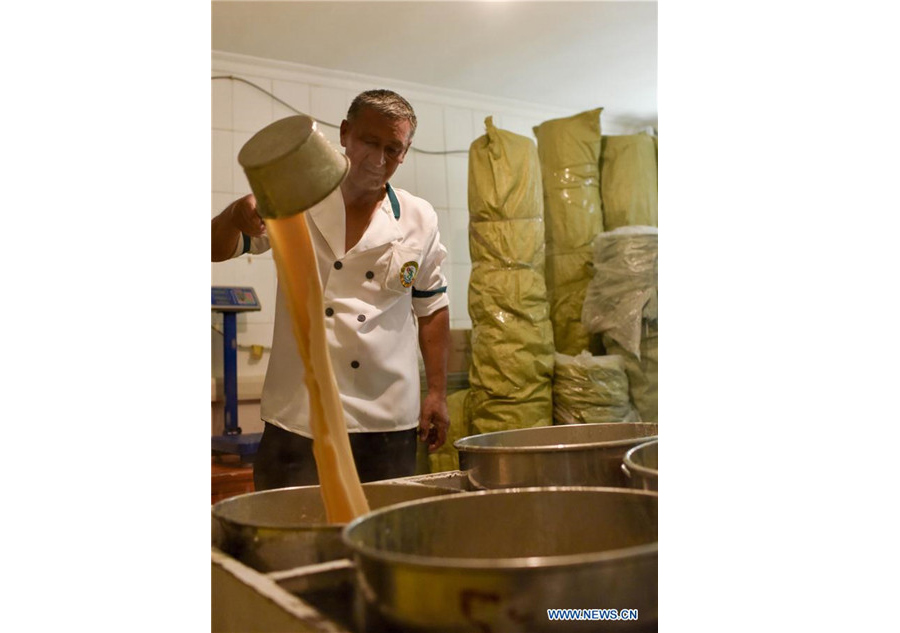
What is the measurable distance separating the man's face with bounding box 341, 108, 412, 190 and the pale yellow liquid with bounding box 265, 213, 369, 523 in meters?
0.10

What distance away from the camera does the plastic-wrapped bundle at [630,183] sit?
93 centimetres

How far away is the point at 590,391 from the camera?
3.13 ft

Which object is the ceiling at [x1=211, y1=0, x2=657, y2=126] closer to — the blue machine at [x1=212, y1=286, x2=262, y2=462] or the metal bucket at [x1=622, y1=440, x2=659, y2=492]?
the blue machine at [x1=212, y1=286, x2=262, y2=462]

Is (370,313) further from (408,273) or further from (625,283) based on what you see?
(625,283)

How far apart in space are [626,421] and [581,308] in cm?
14

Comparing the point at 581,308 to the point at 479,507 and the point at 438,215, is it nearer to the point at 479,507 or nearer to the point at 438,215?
the point at 438,215

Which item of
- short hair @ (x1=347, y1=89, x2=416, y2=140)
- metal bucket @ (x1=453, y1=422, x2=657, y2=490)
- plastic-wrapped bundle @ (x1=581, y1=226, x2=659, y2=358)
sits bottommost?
metal bucket @ (x1=453, y1=422, x2=657, y2=490)

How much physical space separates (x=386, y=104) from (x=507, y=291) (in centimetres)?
25

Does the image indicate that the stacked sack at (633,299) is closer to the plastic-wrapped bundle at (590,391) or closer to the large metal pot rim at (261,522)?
the plastic-wrapped bundle at (590,391)

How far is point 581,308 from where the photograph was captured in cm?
96

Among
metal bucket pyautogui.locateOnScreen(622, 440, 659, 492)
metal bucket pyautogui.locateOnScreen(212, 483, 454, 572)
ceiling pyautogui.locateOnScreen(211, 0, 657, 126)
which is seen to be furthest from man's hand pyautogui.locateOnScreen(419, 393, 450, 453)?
ceiling pyautogui.locateOnScreen(211, 0, 657, 126)

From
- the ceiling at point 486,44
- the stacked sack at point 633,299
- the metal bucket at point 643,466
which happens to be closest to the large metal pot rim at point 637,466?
the metal bucket at point 643,466

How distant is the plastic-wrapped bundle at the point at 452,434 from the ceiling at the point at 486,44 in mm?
350

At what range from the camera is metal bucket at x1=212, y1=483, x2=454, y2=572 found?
682 millimetres
